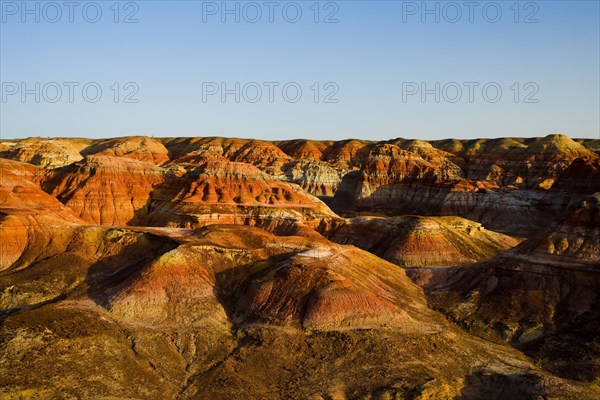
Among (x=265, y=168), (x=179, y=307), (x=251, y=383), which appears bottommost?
(x=251, y=383)

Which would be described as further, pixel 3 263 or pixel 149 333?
pixel 3 263

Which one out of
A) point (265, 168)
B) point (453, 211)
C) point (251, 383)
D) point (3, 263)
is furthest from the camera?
point (265, 168)

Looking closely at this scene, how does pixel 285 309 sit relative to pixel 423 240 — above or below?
below

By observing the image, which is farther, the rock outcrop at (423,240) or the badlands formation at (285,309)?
the rock outcrop at (423,240)

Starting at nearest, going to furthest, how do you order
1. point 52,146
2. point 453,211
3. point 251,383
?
point 251,383 < point 453,211 < point 52,146

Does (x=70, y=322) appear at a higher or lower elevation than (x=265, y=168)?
lower

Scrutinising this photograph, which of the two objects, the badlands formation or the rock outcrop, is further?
the rock outcrop

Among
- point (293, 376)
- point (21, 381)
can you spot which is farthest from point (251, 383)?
point (21, 381)

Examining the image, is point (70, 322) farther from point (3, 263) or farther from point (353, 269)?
point (353, 269)

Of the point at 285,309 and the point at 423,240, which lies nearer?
the point at 285,309

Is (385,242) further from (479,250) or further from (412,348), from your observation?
(412,348)
